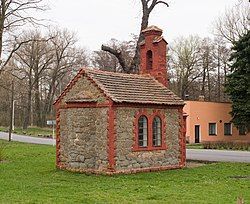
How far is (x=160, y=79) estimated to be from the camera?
2417 cm

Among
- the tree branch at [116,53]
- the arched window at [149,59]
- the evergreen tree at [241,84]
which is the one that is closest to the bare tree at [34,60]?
the evergreen tree at [241,84]

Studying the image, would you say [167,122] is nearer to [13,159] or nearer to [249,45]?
[13,159]

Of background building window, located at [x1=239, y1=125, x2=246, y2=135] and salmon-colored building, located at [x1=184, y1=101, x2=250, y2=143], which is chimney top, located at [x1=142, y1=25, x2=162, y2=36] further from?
background building window, located at [x1=239, y1=125, x2=246, y2=135]

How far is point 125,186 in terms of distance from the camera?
15.9 metres

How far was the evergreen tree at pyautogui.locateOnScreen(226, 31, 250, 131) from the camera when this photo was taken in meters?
40.9

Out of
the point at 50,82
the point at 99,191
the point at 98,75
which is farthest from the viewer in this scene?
the point at 50,82

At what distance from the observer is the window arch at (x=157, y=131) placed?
71.6ft

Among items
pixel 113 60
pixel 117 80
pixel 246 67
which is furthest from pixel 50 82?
pixel 117 80

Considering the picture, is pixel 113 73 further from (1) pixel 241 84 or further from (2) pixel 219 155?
(1) pixel 241 84

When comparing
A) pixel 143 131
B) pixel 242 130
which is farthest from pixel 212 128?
pixel 143 131

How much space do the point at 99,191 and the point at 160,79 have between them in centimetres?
1072

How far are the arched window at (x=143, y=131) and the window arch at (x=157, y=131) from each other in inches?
24.8

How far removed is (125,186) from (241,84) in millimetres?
27473

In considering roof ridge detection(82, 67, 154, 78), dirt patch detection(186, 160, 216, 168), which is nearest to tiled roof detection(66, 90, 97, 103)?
roof ridge detection(82, 67, 154, 78)
